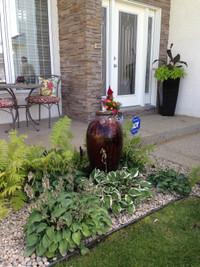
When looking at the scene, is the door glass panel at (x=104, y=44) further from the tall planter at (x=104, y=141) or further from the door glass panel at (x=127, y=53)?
the tall planter at (x=104, y=141)

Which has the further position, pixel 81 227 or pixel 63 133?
pixel 63 133

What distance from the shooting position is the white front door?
441 cm

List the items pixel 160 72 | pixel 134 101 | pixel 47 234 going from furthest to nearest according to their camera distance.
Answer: pixel 134 101
pixel 160 72
pixel 47 234

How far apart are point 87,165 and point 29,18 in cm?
324

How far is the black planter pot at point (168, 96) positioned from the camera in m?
4.68

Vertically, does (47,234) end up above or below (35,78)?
below

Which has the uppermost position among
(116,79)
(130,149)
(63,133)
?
(116,79)

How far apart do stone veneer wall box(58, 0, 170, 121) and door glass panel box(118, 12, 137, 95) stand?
0.48 m

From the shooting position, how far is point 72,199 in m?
1.59

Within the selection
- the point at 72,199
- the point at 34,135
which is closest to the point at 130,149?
the point at 72,199

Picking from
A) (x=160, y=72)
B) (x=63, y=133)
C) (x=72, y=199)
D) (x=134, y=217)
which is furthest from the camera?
(x=160, y=72)

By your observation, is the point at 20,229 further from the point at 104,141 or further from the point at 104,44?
the point at 104,44

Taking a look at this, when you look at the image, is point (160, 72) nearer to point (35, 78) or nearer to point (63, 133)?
point (35, 78)

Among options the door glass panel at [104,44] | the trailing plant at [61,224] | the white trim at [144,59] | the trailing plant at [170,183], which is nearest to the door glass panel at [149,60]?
the white trim at [144,59]
